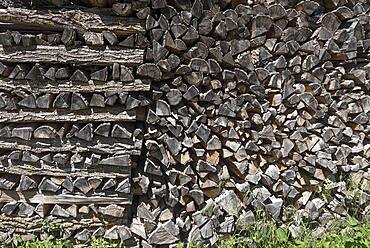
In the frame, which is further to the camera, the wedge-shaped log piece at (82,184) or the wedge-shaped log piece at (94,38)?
the wedge-shaped log piece at (82,184)

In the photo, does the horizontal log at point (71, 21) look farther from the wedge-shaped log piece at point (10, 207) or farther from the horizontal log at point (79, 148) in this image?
the wedge-shaped log piece at point (10, 207)

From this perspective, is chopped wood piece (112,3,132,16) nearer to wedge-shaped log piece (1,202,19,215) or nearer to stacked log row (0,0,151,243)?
stacked log row (0,0,151,243)

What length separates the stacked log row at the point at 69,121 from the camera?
2.54 metres

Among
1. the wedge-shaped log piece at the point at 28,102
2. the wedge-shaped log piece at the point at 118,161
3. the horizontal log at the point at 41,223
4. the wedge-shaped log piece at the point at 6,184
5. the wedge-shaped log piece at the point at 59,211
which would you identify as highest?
the wedge-shaped log piece at the point at 28,102

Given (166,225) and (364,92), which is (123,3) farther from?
(364,92)

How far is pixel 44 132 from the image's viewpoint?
2641 mm

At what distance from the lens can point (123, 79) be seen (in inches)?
102

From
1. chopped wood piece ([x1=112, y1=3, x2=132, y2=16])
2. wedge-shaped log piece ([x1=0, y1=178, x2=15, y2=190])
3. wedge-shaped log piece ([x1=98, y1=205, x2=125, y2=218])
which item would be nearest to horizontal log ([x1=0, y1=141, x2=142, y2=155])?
wedge-shaped log piece ([x1=0, y1=178, x2=15, y2=190])

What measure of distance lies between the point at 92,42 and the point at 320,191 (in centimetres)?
174

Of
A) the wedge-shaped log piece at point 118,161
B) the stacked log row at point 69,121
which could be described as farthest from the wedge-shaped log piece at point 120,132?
the wedge-shaped log piece at point 118,161

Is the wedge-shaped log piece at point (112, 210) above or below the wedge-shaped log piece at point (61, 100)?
below

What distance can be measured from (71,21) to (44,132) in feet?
2.11

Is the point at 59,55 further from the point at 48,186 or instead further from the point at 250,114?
the point at 250,114

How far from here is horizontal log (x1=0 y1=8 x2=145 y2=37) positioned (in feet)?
8.21
